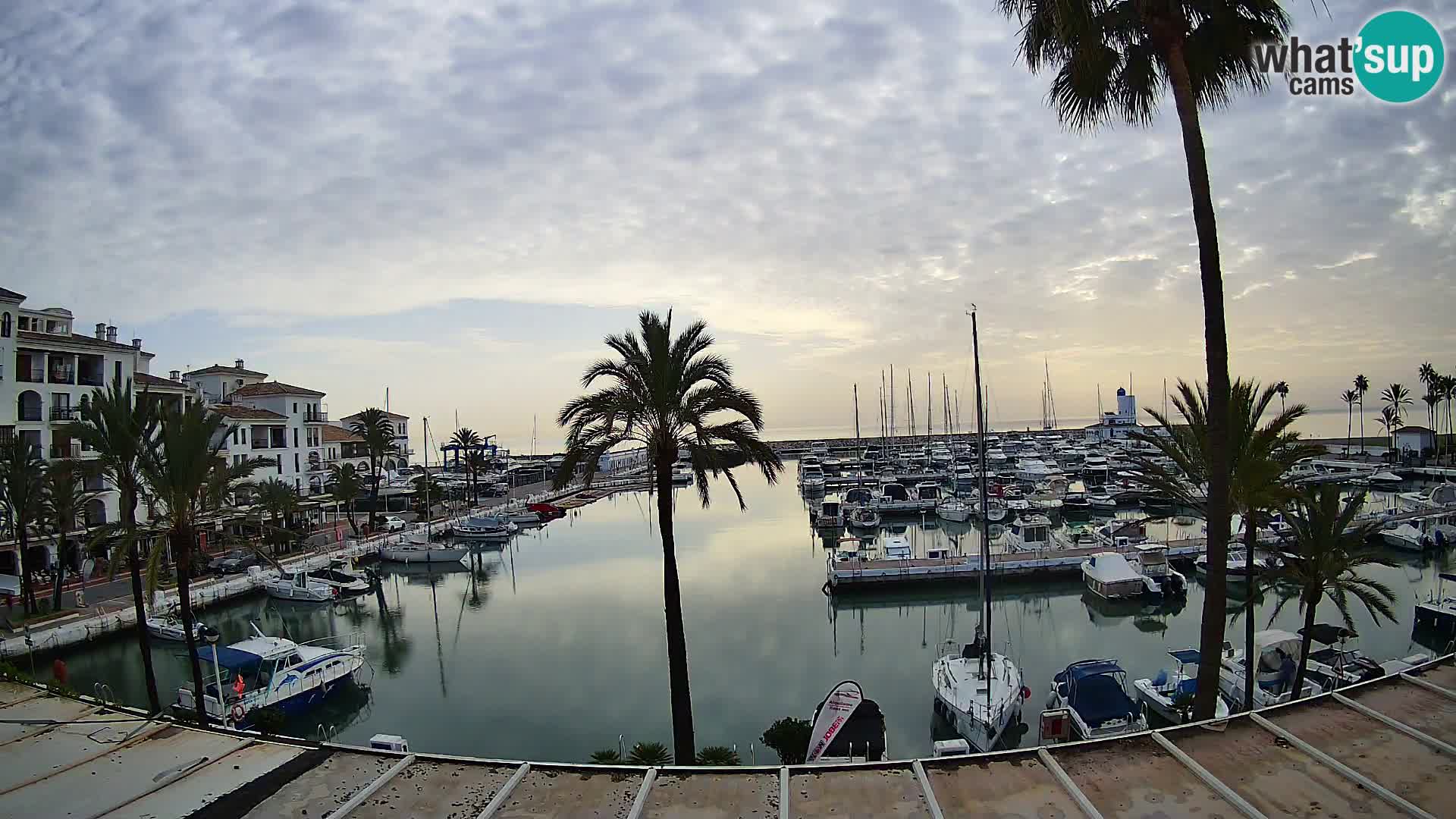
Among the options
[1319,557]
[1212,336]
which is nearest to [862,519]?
[1319,557]

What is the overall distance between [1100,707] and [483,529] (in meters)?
46.0

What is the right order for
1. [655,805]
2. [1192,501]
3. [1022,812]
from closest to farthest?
1. [1022,812]
2. [655,805]
3. [1192,501]

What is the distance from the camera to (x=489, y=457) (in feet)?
355

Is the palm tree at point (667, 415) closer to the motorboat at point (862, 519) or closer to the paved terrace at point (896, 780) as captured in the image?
the paved terrace at point (896, 780)

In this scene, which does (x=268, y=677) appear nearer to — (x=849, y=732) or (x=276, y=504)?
(x=849, y=732)

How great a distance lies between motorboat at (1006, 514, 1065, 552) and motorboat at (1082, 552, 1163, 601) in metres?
5.54

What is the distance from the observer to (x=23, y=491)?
26781 millimetres

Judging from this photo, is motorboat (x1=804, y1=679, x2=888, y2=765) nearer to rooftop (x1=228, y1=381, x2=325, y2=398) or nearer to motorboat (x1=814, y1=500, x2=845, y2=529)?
motorboat (x1=814, y1=500, x2=845, y2=529)

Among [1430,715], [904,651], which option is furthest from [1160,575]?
[1430,715]

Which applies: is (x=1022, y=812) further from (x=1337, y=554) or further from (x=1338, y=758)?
(x=1337, y=554)

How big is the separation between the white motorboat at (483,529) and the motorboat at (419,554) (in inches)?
281

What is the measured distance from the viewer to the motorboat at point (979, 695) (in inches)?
704

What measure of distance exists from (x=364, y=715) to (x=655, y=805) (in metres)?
18.9

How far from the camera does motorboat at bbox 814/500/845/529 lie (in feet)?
183
